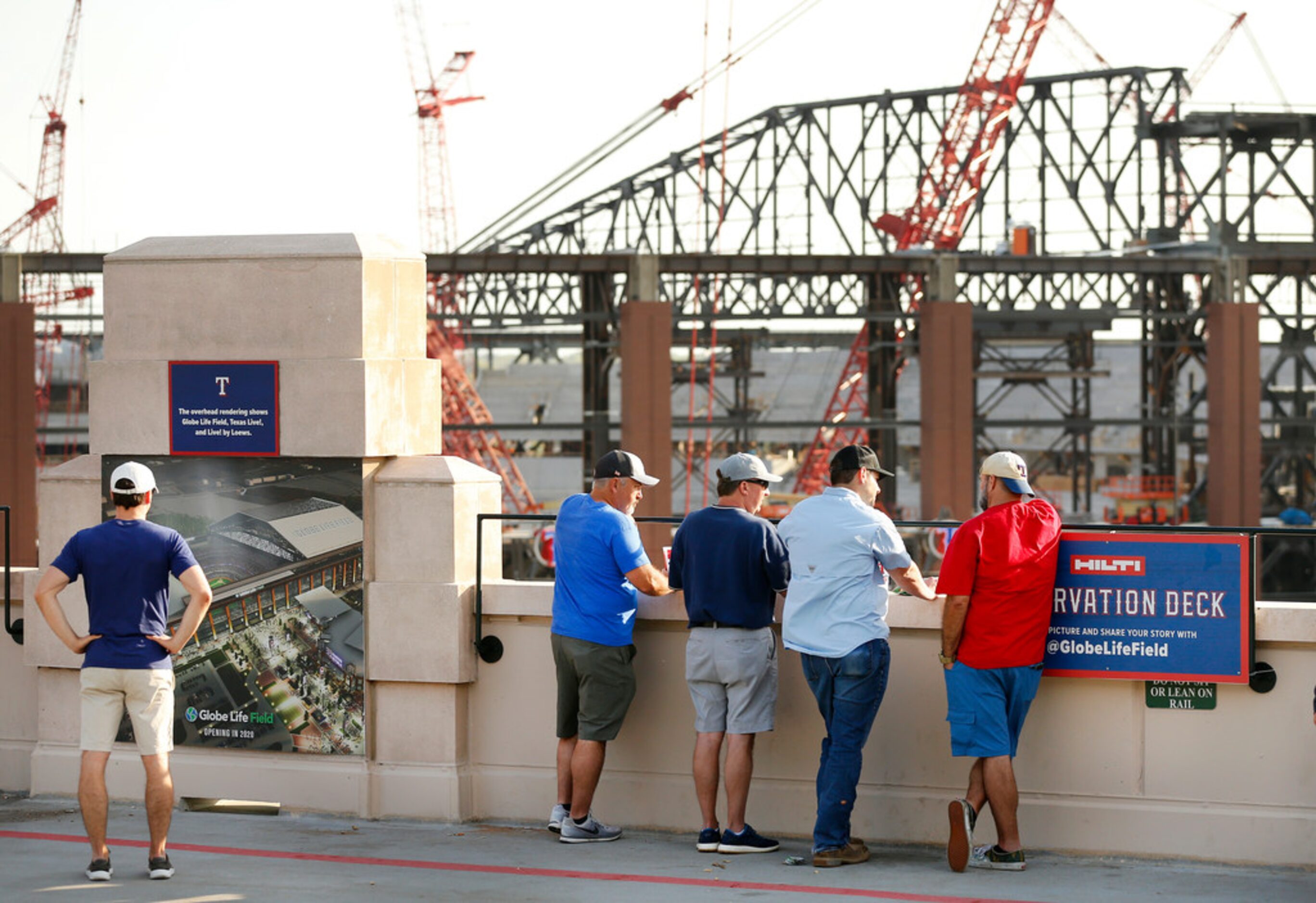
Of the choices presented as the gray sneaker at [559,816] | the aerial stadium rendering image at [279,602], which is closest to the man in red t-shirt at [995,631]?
the gray sneaker at [559,816]

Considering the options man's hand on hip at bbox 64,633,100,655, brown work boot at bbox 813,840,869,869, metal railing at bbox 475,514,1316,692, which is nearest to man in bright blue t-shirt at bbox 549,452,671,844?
metal railing at bbox 475,514,1316,692

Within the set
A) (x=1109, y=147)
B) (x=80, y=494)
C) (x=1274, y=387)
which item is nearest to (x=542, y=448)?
(x=1109, y=147)

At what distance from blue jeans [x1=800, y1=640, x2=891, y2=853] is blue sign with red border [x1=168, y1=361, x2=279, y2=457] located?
338 cm

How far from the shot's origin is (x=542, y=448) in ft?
306

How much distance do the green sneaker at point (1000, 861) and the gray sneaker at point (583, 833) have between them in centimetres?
190

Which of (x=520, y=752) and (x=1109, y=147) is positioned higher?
(x=1109, y=147)

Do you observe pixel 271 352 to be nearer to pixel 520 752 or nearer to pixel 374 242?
pixel 374 242

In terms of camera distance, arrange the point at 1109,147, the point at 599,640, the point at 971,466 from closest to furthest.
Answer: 1. the point at 599,640
2. the point at 971,466
3. the point at 1109,147

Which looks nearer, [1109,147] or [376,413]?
[376,413]

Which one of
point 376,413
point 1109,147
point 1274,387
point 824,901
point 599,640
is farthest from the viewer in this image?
point 1109,147

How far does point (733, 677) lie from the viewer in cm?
787

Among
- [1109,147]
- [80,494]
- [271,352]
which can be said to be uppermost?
[1109,147]

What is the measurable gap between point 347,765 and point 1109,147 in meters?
77.7

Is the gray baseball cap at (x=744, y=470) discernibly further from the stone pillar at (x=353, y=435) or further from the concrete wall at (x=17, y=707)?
the concrete wall at (x=17, y=707)
